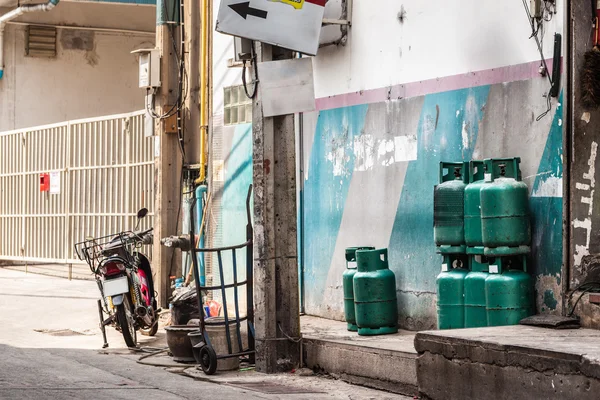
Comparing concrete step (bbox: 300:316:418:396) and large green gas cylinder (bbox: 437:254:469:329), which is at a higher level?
large green gas cylinder (bbox: 437:254:469:329)

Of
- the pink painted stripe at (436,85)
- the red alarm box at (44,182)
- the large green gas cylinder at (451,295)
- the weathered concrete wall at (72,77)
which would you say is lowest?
Answer: the large green gas cylinder at (451,295)

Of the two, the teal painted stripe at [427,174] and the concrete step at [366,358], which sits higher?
the teal painted stripe at [427,174]

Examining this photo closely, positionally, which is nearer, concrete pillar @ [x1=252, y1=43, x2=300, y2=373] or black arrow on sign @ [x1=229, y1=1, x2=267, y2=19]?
black arrow on sign @ [x1=229, y1=1, x2=267, y2=19]

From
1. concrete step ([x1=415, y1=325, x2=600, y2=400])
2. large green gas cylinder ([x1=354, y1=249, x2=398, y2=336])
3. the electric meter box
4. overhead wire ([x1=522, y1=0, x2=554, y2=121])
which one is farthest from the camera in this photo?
the electric meter box

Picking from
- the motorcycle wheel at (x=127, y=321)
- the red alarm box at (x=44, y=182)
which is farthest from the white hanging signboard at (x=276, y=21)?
the red alarm box at (x=44, y=182)

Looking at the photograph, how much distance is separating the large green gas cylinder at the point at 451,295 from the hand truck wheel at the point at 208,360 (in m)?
2.10

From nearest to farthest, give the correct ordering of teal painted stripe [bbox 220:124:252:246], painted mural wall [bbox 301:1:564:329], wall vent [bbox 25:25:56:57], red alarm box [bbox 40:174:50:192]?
1. painted mural wall [bbox 301:1:564:329]
2. teal painted stripe [bbox 220:124:252:246]
3. red alarm box [bbox 40:174:50:192]
4. wall vent [bbox 25:25:56:57]

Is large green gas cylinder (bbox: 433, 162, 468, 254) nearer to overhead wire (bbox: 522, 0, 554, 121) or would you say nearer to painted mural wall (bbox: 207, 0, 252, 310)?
overhead wire (bbox: 522, 0, 554, 121)

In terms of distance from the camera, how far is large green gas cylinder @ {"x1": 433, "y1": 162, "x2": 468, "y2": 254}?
9.77 m

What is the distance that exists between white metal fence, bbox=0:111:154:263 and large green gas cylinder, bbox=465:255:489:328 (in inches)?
328

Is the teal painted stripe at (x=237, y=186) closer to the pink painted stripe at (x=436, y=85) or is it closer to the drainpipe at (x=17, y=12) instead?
the pink painted stripe at (x=436, y=85)

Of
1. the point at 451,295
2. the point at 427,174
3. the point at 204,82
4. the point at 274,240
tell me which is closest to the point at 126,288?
the point at 274,240

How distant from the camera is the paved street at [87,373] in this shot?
872 centimetres

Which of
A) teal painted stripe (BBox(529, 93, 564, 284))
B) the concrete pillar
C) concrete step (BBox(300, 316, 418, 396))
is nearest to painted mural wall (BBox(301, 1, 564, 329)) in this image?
teal painted stripe (BBox(529, 93, 564, 284))
